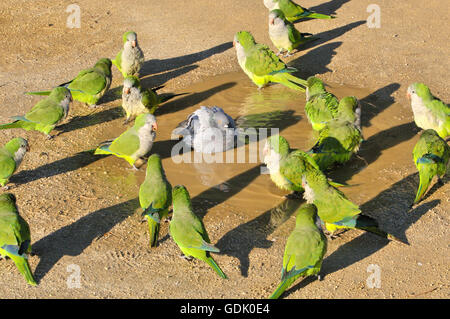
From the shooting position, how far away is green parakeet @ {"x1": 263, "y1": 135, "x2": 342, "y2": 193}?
7.32 meters

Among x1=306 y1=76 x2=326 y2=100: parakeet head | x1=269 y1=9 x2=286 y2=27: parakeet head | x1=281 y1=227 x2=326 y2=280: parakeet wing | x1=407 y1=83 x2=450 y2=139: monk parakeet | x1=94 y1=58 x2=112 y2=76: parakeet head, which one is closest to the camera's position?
x1=281 y1=227 x2=326 y2=280: parakeet wing

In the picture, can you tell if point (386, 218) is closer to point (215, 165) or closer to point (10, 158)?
point (215, 165)

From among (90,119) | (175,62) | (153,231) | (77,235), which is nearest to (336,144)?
(153,231)

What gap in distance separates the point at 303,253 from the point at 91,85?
500cm

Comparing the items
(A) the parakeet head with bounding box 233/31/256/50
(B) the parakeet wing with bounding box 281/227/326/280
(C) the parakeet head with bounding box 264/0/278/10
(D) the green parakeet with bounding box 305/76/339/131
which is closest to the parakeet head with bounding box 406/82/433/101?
(D) the green parakeet with bounding box 305/76/339/131

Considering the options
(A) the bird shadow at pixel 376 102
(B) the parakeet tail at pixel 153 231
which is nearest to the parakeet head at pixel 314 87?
(A) the bird shadow at pixel 376 102

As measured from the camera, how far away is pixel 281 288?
581 cm

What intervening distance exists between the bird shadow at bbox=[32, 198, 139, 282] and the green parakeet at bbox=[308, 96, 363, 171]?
2.50 metres

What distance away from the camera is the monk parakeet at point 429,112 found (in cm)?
841

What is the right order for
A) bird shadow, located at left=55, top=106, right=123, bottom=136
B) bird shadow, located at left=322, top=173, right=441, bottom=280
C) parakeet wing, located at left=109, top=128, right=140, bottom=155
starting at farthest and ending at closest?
bird shadow, located at left=55, top=106, right=123, bottom=136 < parakeet wing, located at left=109, top=128, right=140, bottom=155 < bird shadow, located at left=322, top=173, right=441, bottom=280

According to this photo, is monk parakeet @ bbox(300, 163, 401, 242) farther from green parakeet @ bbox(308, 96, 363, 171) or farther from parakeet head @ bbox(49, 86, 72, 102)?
parakeet head @ bbox(49, 86, 72, 102)

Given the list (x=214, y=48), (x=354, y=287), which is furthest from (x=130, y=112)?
(x=354, y=287)

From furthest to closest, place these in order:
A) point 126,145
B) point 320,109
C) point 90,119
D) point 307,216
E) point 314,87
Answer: point 90,119, point 314,87, point 320,109, point 126,145, point 307,216

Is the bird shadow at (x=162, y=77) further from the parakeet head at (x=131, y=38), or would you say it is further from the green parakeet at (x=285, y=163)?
the green parakeet at (x=285, y=163)
